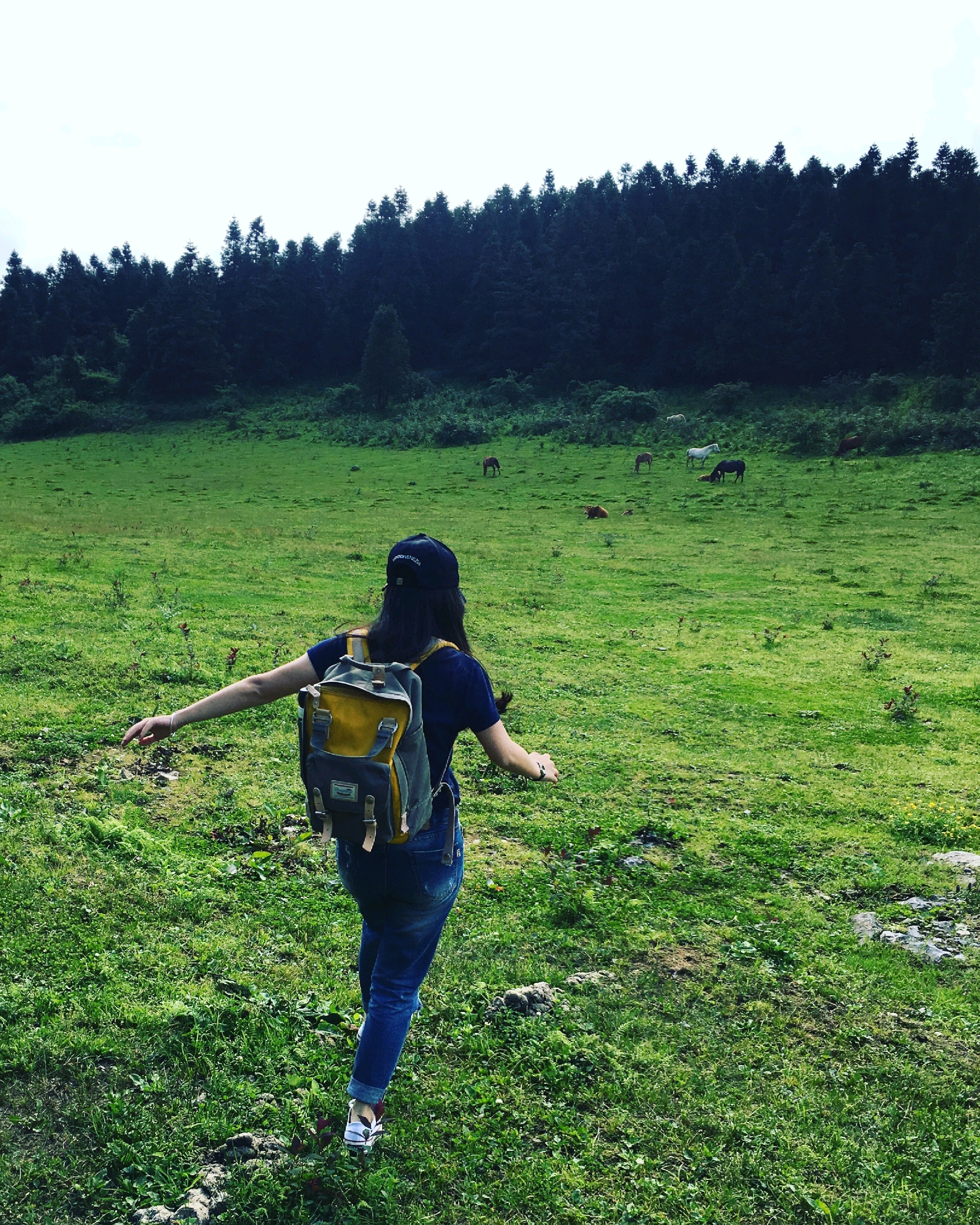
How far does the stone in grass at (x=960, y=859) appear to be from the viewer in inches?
257

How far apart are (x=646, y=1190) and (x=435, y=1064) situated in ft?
3.54

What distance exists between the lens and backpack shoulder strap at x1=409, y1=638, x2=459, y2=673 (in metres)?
3.14

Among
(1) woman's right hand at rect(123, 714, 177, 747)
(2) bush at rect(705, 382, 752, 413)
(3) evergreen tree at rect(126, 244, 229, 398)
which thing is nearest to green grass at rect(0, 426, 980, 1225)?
(1) woman's right hand at rect(123, 714, 177, 747)

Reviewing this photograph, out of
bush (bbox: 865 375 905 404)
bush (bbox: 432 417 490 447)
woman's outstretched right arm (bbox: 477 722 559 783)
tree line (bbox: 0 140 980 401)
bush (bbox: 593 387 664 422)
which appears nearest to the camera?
woman's outstretched right arm (bbox: 477 722 559 783)

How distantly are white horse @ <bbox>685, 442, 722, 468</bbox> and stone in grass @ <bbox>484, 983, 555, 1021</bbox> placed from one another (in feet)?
122

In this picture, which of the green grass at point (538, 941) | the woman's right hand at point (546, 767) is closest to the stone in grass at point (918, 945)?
the green grass at point (538, 941)

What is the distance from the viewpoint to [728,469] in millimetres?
36000

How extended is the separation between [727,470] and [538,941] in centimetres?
3328

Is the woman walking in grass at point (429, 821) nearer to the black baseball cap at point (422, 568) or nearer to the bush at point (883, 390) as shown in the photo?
the black baseball cap at point (422, 568)

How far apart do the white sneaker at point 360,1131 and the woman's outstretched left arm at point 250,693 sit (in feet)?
5.31

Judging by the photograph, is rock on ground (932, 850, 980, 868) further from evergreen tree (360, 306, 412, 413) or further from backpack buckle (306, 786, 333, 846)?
evergreen tree (360, 306, 412, 413)

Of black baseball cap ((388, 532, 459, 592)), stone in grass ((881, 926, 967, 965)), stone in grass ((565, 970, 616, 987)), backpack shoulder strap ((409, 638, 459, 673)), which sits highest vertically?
black baseball cap ((388, 532, 459, 592))

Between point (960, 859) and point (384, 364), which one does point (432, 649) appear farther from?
point (384, 364)

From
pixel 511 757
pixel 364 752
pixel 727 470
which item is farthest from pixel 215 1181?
pixel 727 470
